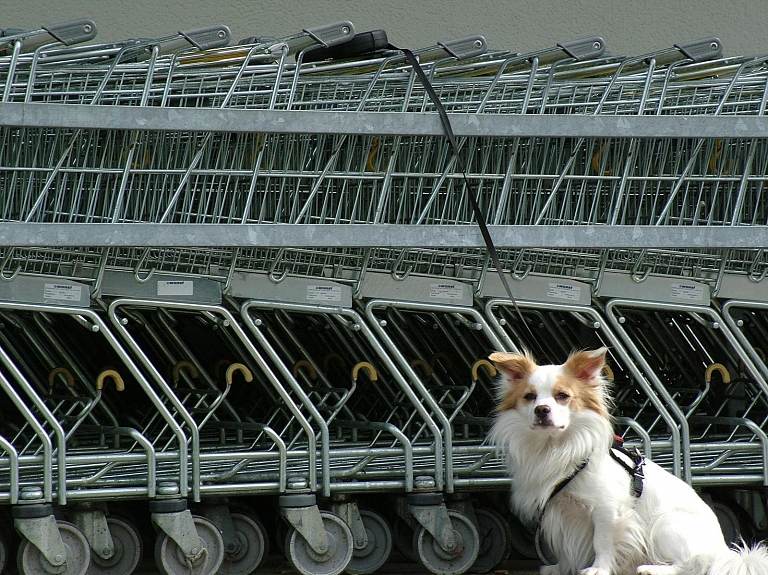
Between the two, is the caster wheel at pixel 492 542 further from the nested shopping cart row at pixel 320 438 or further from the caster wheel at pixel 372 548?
the caster wheel at pixel 372 548

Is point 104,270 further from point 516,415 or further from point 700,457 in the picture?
point 700,457

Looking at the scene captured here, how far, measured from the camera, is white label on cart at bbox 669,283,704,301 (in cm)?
468

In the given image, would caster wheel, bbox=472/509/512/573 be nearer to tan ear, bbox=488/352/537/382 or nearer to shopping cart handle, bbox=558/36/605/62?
tan ear, bbox=488/352/537/382

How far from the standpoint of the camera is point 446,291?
4473 mm

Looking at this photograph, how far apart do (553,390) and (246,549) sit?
132 cm

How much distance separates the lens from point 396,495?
4516 mm

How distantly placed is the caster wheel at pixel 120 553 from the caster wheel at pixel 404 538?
1022 millimetres

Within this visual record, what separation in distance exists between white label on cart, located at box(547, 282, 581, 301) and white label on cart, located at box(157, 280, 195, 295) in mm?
1394

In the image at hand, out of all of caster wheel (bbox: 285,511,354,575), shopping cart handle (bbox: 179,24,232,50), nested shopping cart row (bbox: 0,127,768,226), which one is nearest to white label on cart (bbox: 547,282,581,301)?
nested shopping cart row (bbox: 0,127,768,226)

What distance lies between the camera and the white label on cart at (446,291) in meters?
4.46

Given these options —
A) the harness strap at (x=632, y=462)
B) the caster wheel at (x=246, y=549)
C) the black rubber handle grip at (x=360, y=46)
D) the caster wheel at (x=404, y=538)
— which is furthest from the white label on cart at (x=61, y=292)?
the harness strap at (x=632, y=462)

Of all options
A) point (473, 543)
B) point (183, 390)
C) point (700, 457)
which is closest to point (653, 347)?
point (700, 457)

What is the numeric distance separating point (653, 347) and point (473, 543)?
1.97 m

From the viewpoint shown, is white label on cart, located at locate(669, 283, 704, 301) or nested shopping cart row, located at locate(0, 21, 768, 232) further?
white label on cart, located at locate(669, 283, 704, 301)
